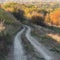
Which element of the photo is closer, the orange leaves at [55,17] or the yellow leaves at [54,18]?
the yellow leaves at [54,18]

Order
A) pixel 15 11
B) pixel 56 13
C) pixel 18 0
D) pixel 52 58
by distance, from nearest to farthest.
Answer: pixel 52 58, pixel 15 11, pixel 56 13, pixel 18 0

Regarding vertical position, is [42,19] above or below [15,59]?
below

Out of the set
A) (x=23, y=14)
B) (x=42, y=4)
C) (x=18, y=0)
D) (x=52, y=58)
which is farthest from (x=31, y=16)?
(x=52, y=58)

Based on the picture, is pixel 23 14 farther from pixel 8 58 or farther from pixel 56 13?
pixel 8 58

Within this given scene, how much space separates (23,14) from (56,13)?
1368cm

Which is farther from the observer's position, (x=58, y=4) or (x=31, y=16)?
(x=58, y=4)

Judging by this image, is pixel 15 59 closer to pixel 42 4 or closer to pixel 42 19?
pixel 42 19

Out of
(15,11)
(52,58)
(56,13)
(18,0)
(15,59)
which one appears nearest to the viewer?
(15,59)

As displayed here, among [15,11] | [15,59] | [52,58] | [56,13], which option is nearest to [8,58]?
[15,59]

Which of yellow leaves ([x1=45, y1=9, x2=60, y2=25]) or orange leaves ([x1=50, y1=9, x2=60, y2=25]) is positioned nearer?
yellow leaves ([x1=45, y1=9, x2=60, y2=25])

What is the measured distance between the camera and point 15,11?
11531 centimetres

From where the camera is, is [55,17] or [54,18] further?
[55,17]

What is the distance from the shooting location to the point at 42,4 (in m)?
181

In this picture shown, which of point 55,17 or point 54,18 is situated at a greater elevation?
→ point 55,17
